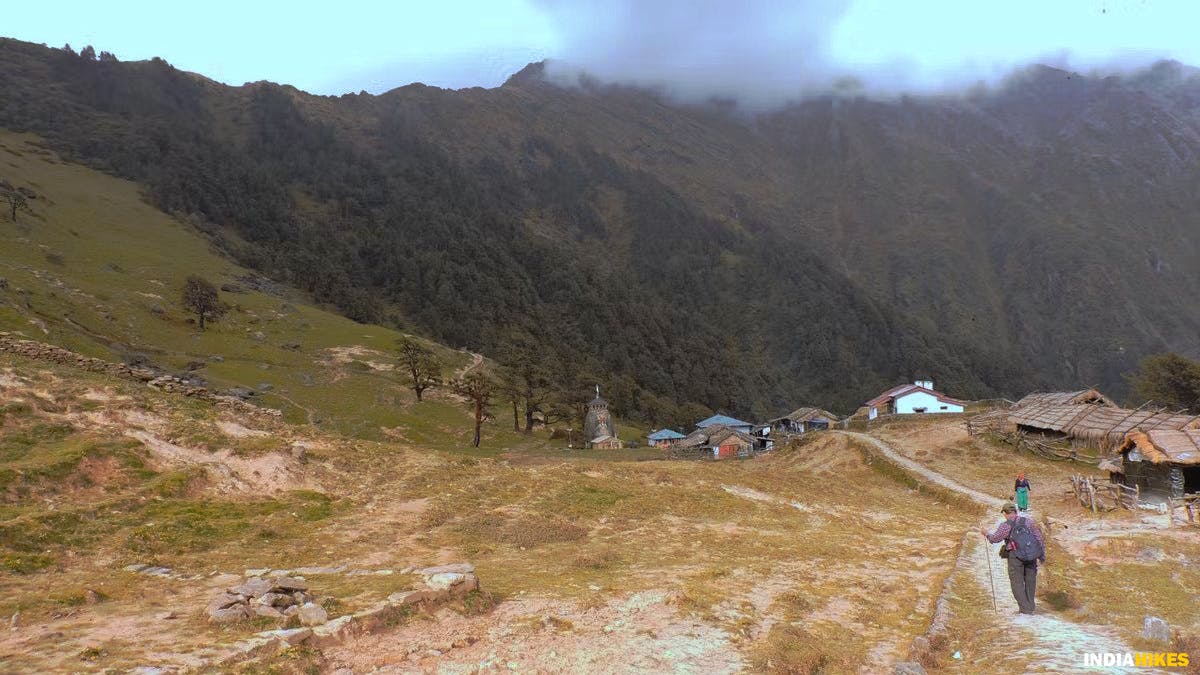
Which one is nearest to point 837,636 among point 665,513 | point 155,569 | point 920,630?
point 920,630

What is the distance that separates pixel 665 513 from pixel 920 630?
12.0 metres

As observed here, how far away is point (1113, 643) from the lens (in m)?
10.7

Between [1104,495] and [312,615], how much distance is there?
34.1m

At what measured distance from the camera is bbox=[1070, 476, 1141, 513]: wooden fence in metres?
27.5

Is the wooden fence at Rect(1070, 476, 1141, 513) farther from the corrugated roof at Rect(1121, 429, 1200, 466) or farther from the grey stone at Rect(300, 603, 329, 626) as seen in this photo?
the grey stone at Rect(300, 603, 329, 626)

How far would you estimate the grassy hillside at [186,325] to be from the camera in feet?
205

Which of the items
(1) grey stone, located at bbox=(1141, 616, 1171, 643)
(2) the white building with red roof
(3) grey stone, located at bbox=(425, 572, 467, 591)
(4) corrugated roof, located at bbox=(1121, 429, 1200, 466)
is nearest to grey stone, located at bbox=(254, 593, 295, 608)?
(3) grey stone, located at bbox=(425, 572, 467, 591)

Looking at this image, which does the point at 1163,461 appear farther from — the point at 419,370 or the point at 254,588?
the point at 419,370

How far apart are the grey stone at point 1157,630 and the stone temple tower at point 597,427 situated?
6179 cm

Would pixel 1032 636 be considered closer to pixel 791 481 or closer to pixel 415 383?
pixel 791 481

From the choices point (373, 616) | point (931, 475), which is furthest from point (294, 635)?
point (931, 475)

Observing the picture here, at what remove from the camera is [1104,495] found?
29016 millimetres

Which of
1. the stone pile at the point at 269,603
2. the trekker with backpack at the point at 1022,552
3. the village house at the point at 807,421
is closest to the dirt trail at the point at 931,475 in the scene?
the trekker with backpack at the point at 1022,552

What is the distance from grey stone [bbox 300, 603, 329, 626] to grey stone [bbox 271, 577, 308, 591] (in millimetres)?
1218
